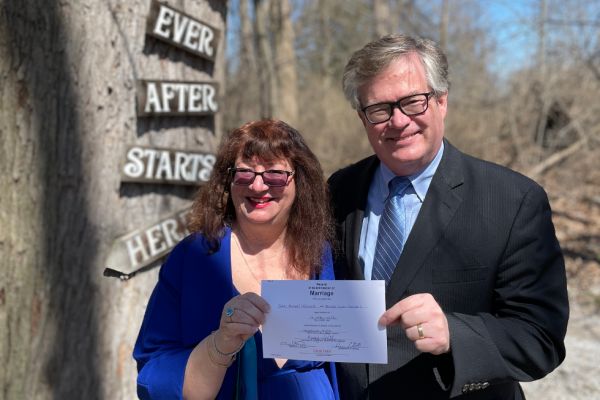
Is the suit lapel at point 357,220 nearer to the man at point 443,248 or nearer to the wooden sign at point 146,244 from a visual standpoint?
the man at point 443,248

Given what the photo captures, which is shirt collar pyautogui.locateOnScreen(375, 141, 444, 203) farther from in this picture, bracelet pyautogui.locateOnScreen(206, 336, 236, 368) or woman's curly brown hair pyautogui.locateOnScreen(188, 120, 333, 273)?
bracelet pyautogui.locateOnScreen(206, 336, 236, 368)

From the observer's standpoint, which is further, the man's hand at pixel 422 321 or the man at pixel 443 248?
the man at pixel 443 248

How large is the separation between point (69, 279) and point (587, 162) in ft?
34.3

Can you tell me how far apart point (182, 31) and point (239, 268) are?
1744 mm

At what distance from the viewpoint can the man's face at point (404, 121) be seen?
239 cm

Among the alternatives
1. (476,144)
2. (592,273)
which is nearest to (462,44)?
(476,144)

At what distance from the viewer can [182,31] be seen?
3680mm

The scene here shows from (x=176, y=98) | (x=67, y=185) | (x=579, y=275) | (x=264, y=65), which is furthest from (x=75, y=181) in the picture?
(x=264, y=65)

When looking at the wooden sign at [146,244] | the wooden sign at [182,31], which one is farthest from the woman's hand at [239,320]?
the wooden sign at [182,31]

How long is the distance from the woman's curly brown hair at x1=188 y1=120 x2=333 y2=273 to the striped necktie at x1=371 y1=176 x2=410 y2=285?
22 centimetres

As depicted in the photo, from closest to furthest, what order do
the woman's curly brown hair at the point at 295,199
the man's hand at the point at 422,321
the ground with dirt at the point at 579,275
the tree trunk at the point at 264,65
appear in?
1. the man's hand at the point at 422,321
2. the woman's curly brown hair at the point at 295,199
3. the ground with dirt at the point at 579,275
4. the tree trunk at the point at 264,65

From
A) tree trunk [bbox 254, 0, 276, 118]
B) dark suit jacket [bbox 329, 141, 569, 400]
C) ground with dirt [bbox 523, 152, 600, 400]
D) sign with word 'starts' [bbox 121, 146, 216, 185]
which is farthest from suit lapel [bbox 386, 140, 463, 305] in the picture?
tree trunk [bbox 254, 0, 276, 118]

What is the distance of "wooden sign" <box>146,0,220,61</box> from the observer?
3.57 metres

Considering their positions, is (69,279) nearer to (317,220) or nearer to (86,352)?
(86,352)
